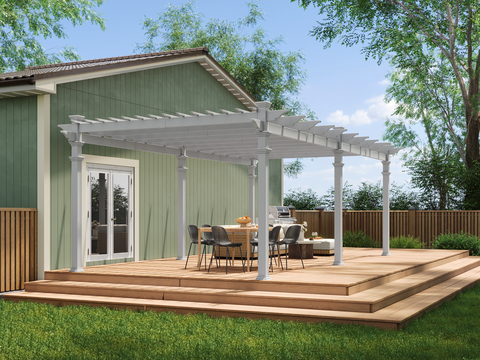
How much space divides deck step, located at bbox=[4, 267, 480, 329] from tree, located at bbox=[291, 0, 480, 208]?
12003mm

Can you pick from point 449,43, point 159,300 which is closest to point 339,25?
point 449,43

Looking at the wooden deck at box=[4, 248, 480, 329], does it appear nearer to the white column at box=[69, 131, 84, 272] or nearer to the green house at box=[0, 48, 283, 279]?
the white column at box=[69, 131, 84, 272]

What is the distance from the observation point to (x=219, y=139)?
36.8 ft

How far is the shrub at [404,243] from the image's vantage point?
55.3 ft

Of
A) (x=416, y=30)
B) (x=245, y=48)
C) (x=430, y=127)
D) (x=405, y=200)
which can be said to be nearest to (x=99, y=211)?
(x=405, y=200)

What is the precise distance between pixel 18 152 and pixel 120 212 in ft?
8.17

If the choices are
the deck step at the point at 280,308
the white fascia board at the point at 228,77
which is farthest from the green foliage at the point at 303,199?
the deck step at the point at 280,308

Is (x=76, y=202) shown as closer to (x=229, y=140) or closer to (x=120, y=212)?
(x=120, y=212)

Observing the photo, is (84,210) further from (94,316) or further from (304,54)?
(304,54)

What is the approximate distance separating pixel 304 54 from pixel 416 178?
414 inches

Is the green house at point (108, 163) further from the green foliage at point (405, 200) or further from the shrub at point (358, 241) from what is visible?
the green foliage at point (405, 200)

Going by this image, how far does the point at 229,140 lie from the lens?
1145cm

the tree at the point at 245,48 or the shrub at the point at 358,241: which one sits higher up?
the tree at the point at 245,48

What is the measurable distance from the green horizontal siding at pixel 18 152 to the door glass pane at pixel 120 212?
1.95 m
